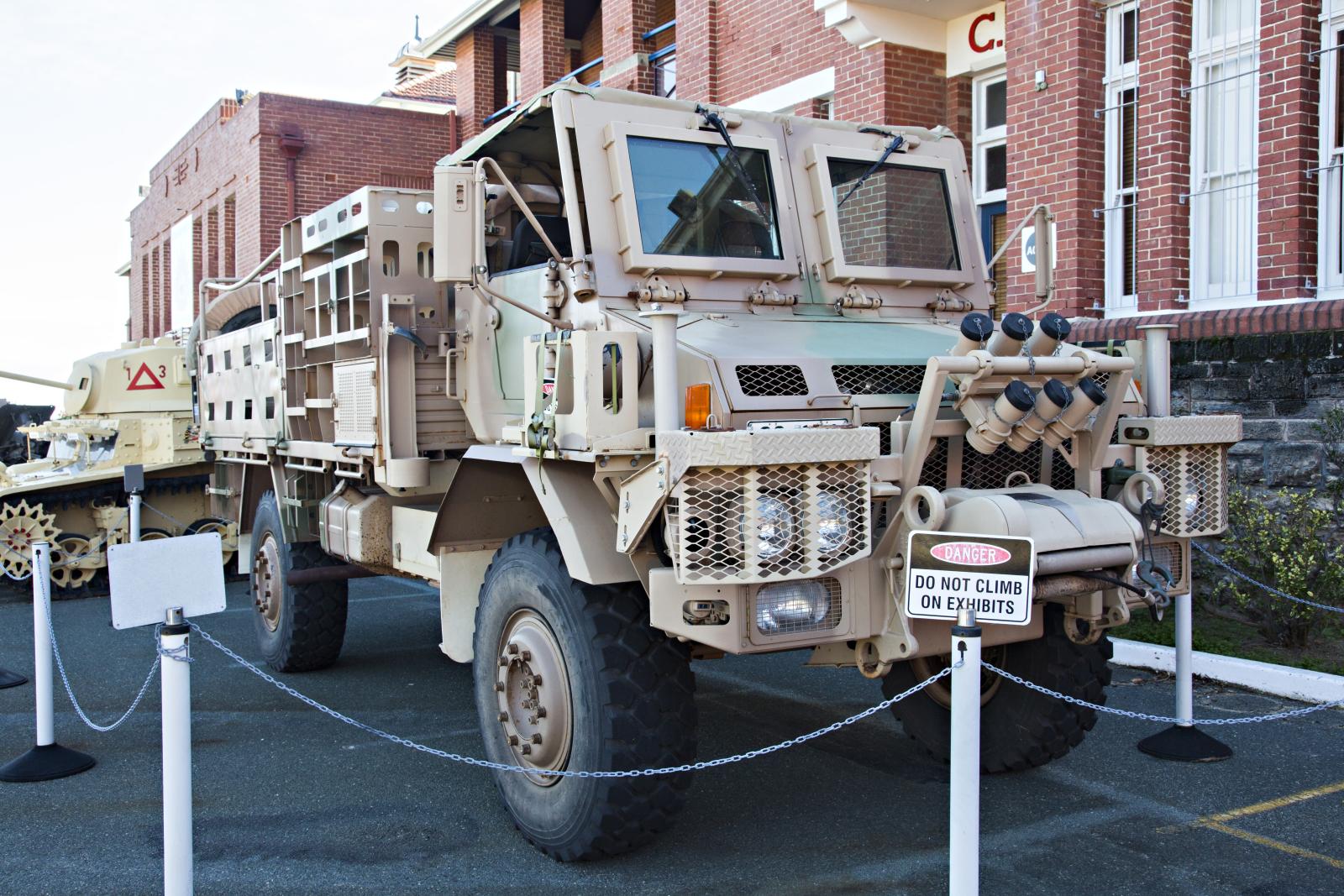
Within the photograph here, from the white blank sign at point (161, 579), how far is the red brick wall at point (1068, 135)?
7645 mm

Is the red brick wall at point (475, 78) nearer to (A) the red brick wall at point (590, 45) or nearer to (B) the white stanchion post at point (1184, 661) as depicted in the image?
(A) the red brick wall at point (590, 45)

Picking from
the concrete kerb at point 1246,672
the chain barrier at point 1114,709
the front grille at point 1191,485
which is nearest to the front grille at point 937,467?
the chain barrier at point 1114,709

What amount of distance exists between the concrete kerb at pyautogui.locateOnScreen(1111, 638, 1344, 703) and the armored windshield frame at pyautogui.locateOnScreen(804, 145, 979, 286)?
282cm

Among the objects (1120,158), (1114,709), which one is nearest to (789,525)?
(1114,709)

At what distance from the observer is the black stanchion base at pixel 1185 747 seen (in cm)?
572

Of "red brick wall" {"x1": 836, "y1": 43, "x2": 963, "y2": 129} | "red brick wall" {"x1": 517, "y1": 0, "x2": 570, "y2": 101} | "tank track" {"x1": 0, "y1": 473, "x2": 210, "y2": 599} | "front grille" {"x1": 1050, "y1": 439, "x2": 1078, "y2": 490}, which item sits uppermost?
"red brick wall" {"x1": 517, "y1": 0, "x2": 570, "y2": 101}

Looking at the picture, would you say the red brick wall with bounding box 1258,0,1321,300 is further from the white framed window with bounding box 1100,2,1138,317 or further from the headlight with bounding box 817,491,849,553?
the headlight with bounding box 817,491,849,553

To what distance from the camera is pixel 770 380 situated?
4.34m

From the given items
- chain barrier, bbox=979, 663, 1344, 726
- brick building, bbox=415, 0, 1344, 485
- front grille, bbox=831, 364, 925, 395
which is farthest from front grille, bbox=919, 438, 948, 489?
brick building, bbox=415, 0, 1344, 485

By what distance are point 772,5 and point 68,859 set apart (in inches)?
445

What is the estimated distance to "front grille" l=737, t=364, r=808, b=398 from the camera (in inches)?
169

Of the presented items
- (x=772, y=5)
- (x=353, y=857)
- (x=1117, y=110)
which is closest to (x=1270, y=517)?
(x=1117, y=110)

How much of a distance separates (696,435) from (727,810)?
2.10 meters

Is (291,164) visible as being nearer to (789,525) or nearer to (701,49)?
(701,49)
